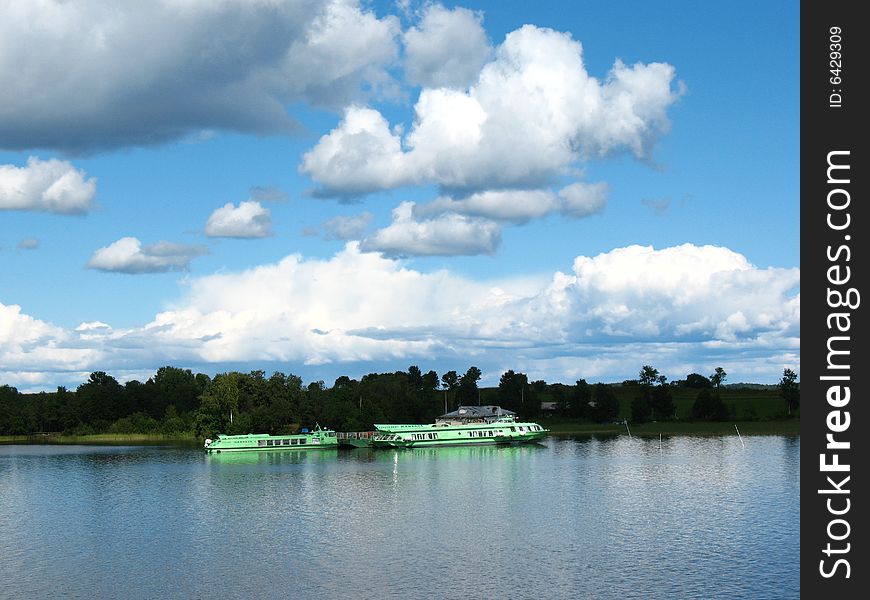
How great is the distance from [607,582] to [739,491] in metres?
53.7

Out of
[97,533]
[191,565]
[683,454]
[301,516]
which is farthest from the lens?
[683,454]

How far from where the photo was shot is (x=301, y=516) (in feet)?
320

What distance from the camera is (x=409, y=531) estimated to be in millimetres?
86750

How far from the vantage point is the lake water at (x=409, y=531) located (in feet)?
217

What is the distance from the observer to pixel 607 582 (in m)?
65.4

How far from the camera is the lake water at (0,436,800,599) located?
2606 inches
